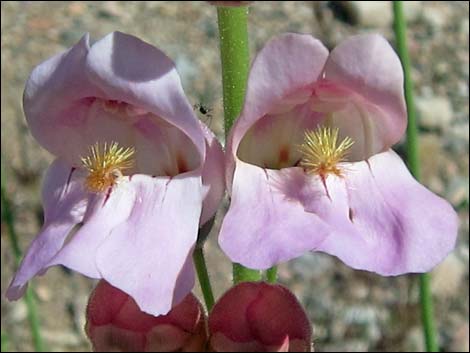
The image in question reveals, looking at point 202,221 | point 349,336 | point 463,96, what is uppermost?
point 202,221

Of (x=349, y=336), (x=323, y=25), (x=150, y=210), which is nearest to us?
(x=150, y=210)

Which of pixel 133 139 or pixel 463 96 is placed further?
pixel 463 96

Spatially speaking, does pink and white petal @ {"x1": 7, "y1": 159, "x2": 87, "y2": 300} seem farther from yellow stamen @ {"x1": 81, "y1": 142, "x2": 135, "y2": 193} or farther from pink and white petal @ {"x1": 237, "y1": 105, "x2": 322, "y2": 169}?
pink and white petal @ {"x1": 237, "y1": 105, "x2": 322, "y2": 169}

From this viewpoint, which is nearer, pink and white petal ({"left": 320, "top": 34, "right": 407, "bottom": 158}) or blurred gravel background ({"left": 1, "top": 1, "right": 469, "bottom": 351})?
pink and white petal ({"left": 320, "top": 34, "right": 407, "bottom": 158})

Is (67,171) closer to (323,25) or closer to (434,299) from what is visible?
(434,299)

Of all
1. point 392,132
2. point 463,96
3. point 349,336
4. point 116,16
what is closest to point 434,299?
point 349,336

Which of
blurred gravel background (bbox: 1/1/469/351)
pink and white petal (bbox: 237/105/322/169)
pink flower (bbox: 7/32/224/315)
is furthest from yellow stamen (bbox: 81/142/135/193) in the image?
blurred gravel background (bbox: 1/1/469/351)

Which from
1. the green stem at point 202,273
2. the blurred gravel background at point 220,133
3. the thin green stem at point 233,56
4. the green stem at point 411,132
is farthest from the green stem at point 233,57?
the blurred gravel background at point 220,133

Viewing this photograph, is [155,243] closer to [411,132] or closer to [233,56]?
[233,56]
